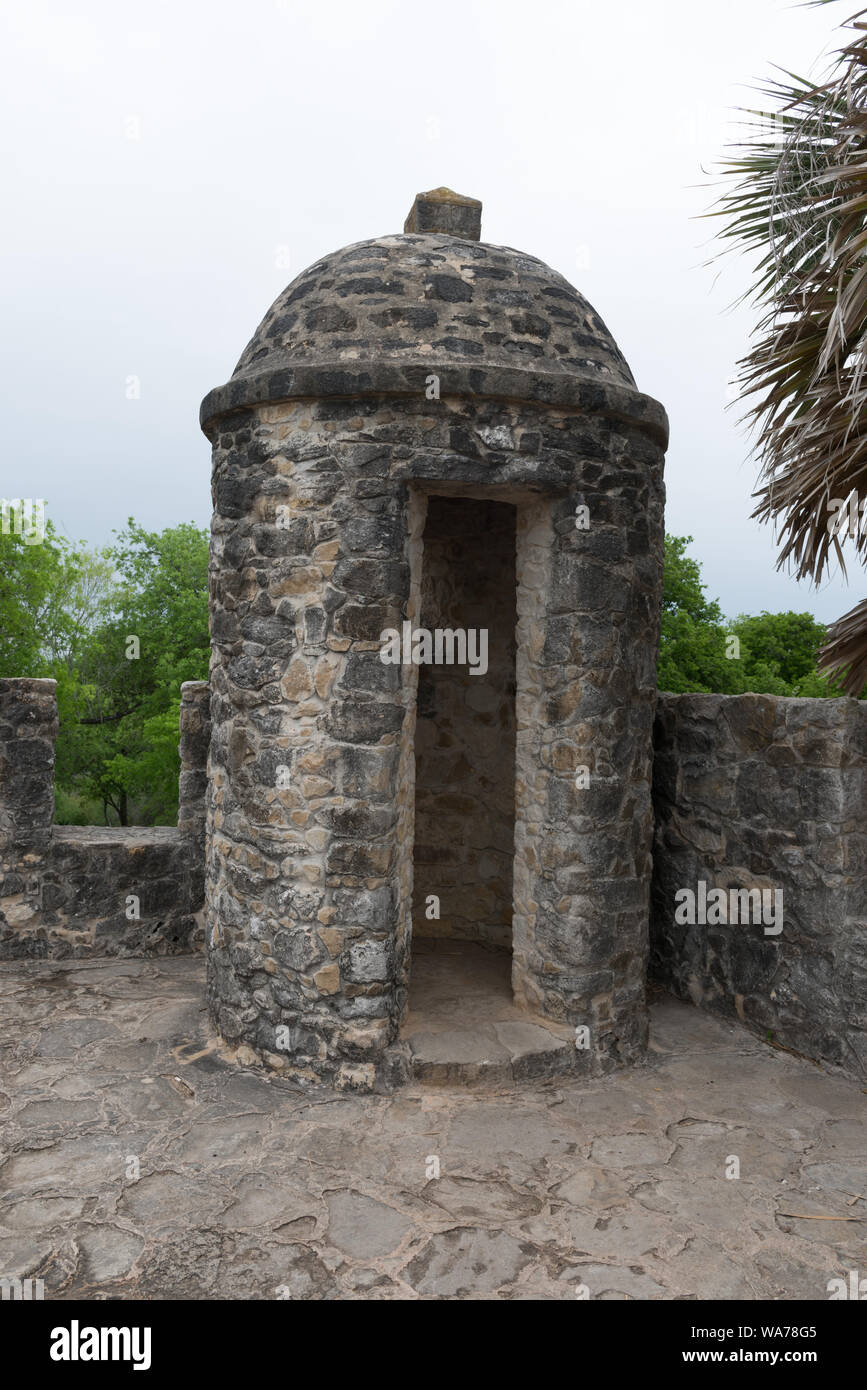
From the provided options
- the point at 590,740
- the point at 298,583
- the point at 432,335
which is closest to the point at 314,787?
the point at 298,583

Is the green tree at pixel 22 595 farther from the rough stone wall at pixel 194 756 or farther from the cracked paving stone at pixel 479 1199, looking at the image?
the cracked paving stone at pixel 479 1199

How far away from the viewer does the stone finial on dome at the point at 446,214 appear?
17.9 feet

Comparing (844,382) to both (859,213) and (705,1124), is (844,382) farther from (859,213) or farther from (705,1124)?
(705,1124)

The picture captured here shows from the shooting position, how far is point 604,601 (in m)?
4.95

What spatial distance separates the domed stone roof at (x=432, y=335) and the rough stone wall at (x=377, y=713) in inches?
4.5

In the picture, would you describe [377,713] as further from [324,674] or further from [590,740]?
[590,740]

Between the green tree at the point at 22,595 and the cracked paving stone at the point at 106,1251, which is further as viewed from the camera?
the green tree at the point at 22,595

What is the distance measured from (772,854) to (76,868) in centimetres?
445

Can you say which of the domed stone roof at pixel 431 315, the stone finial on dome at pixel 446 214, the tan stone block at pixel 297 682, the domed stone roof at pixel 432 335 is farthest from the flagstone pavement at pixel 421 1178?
the stone finial on dome at pixel 446 214

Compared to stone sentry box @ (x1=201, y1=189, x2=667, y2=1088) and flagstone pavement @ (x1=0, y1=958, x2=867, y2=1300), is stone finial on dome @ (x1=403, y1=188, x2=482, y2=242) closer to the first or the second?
stone sentry box @ (x1=201, y1=189, x2=667, y2=1088)

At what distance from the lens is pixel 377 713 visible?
15.4ft

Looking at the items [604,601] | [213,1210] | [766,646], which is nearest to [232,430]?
[604,601]

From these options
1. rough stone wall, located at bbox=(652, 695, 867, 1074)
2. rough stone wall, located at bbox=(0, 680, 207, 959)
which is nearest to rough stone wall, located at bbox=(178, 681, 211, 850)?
rough stone wall, located at bbox=(0, 680, 207, 959)

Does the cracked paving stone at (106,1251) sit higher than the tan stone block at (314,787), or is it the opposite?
the tan stone block at (314,787)
